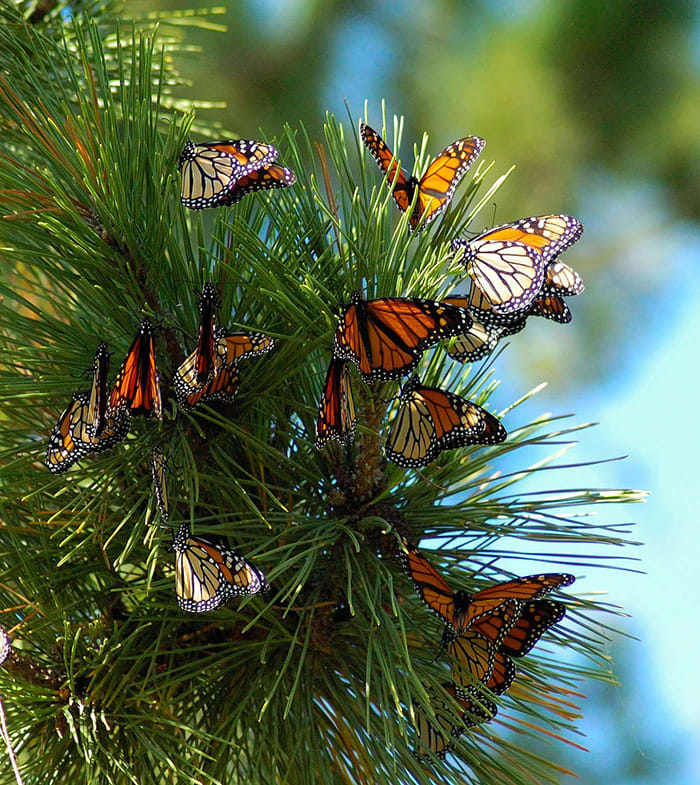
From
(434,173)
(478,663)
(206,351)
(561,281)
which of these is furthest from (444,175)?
(478,663)

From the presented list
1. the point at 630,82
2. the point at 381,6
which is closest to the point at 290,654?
the point at 630,82

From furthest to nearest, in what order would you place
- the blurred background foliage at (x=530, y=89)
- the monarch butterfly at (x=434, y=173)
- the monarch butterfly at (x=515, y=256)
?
the blurred background foliage at (x=530, y=89)
the monarch butterfly at (x=434, y=173)
the monarch butterfly at (x=515, y=256)

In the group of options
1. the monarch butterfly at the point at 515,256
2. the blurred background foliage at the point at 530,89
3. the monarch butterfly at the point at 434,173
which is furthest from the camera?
the blurred background foliage at the point at 530,89

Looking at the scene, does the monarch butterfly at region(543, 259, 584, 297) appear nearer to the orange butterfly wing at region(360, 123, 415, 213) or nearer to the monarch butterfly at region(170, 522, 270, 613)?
the orange butterfly wing at region(360, 123, 415, 213)

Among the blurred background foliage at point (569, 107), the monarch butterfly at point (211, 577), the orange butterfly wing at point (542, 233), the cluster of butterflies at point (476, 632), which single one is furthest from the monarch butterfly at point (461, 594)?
the blurred background foliage at point (569, 107)

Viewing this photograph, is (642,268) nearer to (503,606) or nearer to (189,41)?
(189,41)

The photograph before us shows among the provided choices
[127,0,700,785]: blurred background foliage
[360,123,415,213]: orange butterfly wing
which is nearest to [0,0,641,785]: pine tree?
[360,123,415,213]: orange butterfly wing

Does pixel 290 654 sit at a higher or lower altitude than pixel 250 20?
lower

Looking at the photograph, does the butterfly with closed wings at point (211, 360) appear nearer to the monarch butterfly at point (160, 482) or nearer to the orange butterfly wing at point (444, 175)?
the monarch butterfly at point (160, 482)
